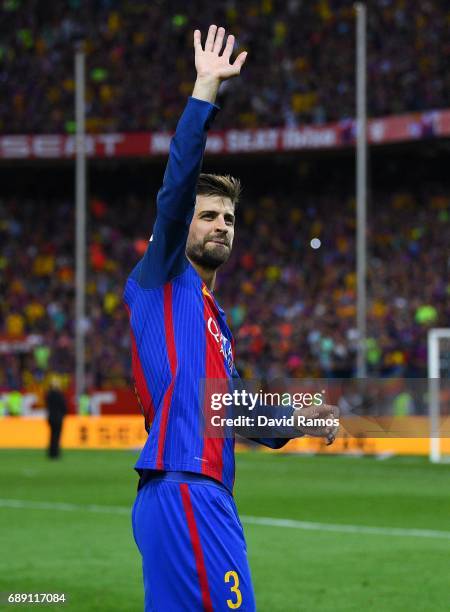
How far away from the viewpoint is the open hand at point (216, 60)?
402 centimetres

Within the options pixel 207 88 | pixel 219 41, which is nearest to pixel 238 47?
pixel 219 41

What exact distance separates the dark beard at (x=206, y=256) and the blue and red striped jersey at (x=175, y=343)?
0.30ft

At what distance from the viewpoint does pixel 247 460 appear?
85.1 ft

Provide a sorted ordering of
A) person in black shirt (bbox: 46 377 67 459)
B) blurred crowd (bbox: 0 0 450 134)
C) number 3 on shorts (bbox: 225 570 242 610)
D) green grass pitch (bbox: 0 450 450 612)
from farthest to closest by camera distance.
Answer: blurred crowd (bbox: 0 0 450 134) < person in black shirt (bbox: 46 377 67 459) < green grass pitch (bbox: 0 450 450 612) < number 3 on shorts (bbox: 225 570 242 610)

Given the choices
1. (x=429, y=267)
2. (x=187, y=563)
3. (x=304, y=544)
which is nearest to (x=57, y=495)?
(x=304, y=544)

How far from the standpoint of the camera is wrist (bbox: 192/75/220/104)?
3980mm

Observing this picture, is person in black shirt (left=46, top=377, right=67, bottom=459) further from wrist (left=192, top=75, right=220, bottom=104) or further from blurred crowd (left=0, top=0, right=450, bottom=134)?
wrist (left=192, top=75, right=220, bottom=104)

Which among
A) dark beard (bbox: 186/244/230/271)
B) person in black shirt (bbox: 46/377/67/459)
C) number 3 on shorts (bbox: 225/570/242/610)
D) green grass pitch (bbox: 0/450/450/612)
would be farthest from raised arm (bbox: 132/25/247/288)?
person in black shirt (bbox: 46/377/67/459)

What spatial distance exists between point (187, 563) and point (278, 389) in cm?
63

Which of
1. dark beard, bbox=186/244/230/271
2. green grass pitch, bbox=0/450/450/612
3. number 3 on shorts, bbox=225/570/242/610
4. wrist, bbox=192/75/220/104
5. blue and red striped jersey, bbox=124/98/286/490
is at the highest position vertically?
wrist, bbox=192/75/220/104

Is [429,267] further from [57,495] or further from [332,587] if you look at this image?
[332,587]

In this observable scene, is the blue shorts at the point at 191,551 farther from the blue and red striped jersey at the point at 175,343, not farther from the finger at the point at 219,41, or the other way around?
the finger at the point at 219,41

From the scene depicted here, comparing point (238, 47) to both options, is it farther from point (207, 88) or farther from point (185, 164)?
point (185, 164)

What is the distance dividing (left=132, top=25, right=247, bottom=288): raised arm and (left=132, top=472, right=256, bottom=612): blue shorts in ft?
2.31
